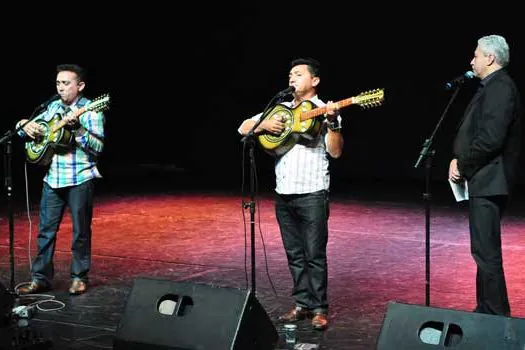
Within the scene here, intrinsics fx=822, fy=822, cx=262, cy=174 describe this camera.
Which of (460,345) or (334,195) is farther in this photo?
(334,195)

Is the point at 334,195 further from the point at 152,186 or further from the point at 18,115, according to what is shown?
the point at 18,115

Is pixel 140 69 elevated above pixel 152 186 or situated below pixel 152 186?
above

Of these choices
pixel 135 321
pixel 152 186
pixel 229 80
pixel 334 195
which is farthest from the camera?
pixel 229 80

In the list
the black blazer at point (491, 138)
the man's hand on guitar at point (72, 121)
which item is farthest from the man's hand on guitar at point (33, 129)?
the black blazer at point (491, 138)

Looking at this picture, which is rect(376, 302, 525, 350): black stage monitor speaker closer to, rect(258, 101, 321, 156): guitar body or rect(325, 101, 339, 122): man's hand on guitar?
rect(325, 101, 339, 122): man's hand on guitar

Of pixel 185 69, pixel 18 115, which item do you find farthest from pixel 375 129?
pixel 18 115

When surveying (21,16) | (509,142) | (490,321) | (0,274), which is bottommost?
(0,274)

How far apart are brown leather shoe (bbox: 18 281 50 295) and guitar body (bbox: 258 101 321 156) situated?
2.23 m

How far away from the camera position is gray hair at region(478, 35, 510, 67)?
16.0 feet

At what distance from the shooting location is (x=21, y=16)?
13.8m

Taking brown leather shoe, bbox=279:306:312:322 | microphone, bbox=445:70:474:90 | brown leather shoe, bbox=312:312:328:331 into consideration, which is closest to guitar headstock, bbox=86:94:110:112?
brown leather shoe, bbox=279:306:312:322

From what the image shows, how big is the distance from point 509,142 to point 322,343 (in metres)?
1.67

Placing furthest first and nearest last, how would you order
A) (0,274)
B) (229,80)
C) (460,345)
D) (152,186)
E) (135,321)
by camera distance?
(229,80), (152,186), (0,274), (135,321), (460,345)

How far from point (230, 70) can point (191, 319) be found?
10.9 meters
